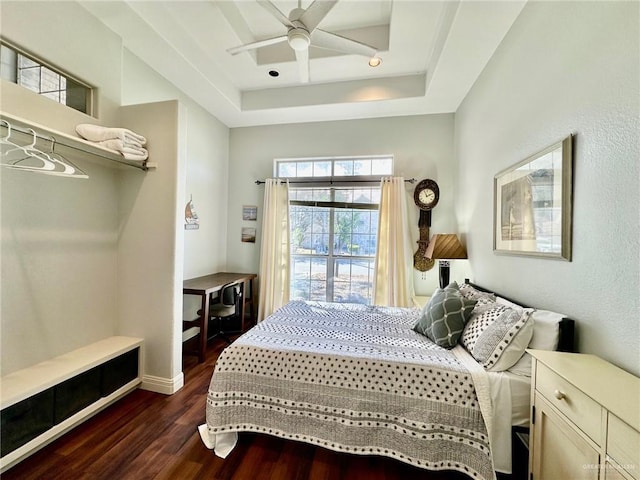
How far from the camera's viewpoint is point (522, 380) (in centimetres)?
134

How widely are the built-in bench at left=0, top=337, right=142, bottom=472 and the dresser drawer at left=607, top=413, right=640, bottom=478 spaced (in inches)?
103

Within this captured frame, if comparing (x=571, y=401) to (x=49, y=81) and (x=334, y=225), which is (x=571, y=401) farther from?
(x=49, y=81)

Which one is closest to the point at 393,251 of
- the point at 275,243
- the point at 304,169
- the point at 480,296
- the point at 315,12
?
the point at 480,296

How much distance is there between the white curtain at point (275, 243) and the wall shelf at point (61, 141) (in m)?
1.72

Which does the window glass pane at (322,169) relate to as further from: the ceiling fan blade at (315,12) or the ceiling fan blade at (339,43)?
the ceiling fan blade at (315,12)

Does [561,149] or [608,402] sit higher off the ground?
[561,149]

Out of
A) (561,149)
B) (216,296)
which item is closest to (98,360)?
(216,296)

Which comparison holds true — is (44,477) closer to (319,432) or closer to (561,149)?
(319,432)

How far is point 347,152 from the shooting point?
142 inches

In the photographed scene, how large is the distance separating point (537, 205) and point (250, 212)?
3397mm

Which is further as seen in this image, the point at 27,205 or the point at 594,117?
the point at 27,205

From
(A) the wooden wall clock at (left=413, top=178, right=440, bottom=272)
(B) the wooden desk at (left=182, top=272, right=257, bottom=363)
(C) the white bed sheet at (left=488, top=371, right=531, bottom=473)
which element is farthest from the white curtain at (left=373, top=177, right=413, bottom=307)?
(C) the white bed sheet at (left=488, top=371, right=531, bottom=473)

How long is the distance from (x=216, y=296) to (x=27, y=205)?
6.56 ft

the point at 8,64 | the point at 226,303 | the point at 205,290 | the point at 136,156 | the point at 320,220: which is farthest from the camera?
the point at 320,220
